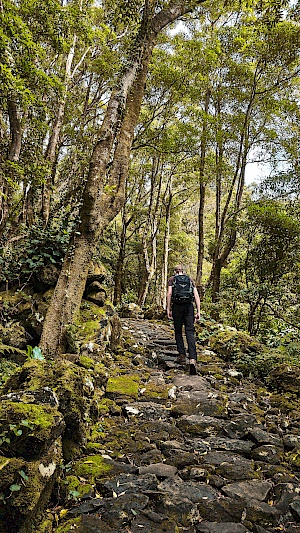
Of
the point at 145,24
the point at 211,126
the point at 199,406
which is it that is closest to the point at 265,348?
the point at 199,406

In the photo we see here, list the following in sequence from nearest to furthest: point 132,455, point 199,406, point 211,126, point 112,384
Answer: point 132,455, point 199,406, point 112,384, point 211,126

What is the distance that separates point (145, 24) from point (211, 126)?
26.3 ft

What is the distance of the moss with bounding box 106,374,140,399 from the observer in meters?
5.61

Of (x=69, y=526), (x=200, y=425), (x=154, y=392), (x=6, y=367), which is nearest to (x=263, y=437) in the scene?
(x=200, y=425)

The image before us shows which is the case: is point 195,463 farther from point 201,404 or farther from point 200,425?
point 201,404

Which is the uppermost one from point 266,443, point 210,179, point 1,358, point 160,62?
point 160,62

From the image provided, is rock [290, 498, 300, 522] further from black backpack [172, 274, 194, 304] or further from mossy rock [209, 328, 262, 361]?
mossy rock [209, 328, 262, 361]

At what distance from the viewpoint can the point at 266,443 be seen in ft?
14.5

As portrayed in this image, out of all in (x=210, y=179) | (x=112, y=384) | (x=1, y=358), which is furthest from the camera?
(x=210, y=179)

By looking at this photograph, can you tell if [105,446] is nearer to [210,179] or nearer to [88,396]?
[88,396]

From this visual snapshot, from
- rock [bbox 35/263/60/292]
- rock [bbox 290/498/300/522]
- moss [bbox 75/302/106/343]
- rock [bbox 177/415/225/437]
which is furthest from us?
rock [bbox 35/263/60/292]

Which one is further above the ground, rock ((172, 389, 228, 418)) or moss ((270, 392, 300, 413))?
rock ((172, 389, 228, 418))

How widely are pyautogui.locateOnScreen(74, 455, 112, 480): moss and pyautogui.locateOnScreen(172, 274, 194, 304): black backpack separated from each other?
4.13 m

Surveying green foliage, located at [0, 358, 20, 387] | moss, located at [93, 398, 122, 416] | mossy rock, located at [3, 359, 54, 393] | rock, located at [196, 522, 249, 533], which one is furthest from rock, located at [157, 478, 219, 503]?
green foliage, located at [0, 358, 20, 387]
